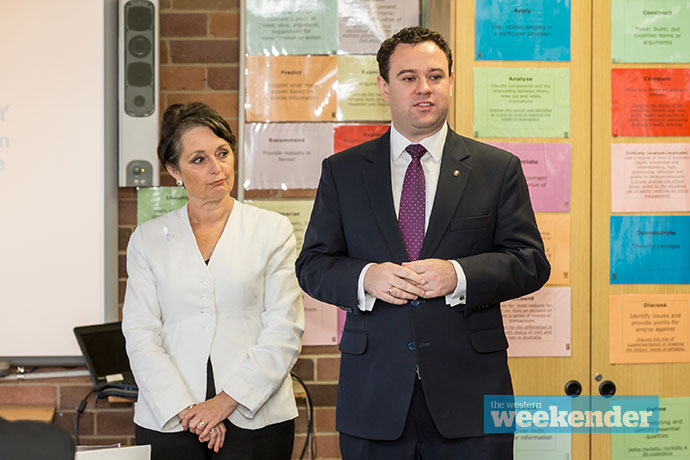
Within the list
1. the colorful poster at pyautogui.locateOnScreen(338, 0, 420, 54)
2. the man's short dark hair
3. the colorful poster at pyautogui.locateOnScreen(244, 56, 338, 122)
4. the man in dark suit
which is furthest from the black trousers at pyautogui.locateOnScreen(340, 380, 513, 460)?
the colorful poster at pyautogui.locateOnScreen(338, 0, 420, 54)

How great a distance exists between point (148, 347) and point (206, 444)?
0.34 metres

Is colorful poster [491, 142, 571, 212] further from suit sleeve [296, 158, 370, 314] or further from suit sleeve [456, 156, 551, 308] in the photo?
suit sleeve [296, 158, 370, 314]

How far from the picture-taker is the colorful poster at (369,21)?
10.2ft

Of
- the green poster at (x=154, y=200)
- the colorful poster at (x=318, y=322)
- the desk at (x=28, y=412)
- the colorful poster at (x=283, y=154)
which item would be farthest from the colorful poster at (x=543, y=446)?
the desk at (x=28, y=412)

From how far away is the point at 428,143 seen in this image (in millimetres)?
2096

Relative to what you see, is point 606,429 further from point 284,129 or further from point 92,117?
point 92,117

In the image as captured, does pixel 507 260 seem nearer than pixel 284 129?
Yes

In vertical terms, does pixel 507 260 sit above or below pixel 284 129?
below

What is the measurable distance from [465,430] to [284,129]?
5.27 feet

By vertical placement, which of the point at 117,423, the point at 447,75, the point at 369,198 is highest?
the point at 447,75

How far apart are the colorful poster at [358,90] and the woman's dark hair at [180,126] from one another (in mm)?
786

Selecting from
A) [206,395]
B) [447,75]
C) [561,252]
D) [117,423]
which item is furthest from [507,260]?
[117,423]

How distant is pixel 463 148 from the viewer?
2.08 m

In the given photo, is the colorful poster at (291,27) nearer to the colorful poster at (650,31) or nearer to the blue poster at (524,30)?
the blue poster at (524,30)
